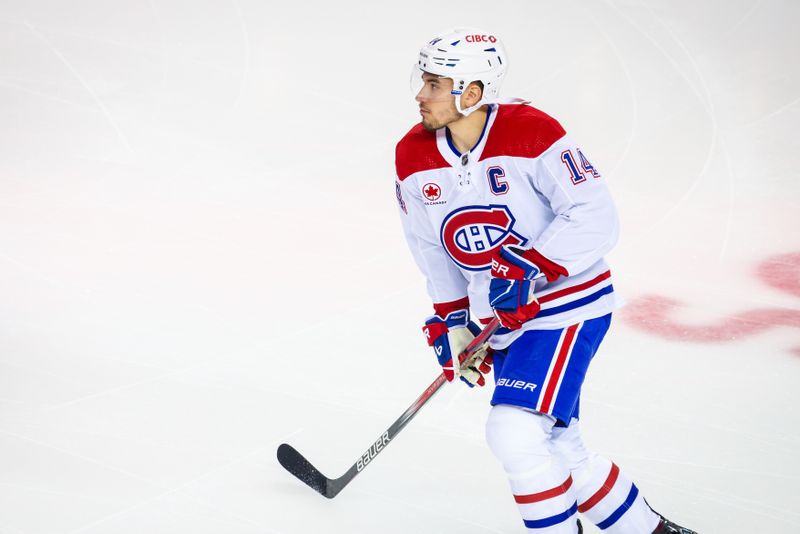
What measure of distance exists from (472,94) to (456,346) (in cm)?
65

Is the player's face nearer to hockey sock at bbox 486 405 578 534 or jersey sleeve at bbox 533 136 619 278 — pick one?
jersey sleeve at bbox 533 136 619 278

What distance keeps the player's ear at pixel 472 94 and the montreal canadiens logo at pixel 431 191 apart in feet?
0.67

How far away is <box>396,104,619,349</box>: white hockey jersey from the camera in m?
2.17

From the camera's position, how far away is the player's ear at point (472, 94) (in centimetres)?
222

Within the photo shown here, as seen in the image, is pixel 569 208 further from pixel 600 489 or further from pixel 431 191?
pixel 600 489

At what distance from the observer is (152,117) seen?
540cm

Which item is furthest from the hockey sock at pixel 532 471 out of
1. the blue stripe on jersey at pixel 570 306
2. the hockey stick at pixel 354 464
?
the hockey stick at pixel 354 464

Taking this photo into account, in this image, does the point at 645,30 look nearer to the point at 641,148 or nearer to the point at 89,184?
the point at 641,148

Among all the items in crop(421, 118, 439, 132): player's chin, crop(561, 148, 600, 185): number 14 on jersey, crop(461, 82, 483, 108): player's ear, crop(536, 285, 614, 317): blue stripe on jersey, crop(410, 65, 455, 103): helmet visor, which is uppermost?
crop(410, 65, 455, 103): helmet visor

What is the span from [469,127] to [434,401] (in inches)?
47.5

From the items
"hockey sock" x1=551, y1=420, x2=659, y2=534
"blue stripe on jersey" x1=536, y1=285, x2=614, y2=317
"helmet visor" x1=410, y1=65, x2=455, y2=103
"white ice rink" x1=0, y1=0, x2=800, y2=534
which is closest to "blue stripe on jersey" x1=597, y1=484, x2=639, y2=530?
"hockey sock" x1=551, y1=420, x2=659, y2=534

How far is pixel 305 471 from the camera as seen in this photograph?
8.95 ft

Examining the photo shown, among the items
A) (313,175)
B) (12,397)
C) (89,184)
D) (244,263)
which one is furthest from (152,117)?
(12,397)

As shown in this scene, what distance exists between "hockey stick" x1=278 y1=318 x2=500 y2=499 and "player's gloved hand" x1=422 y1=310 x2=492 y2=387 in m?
0.02
